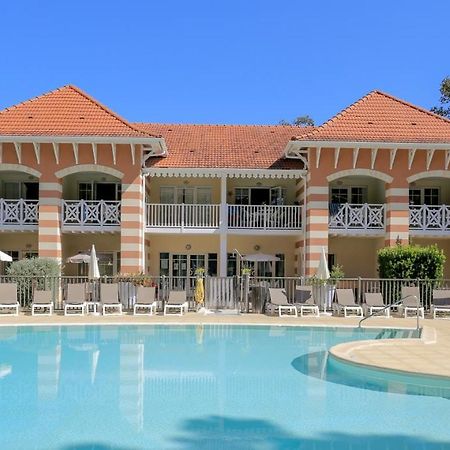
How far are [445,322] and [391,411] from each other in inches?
429

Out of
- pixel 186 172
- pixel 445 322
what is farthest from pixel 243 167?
pixel 445 322

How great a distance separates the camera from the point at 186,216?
24.4 meters

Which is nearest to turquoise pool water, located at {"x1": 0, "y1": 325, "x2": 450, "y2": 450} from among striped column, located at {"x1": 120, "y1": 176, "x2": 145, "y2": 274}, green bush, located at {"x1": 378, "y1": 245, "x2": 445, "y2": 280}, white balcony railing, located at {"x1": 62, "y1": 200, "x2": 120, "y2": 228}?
green bush, located at {"x1": 378, "y1": 245, "x2": 445, "y2": 280}

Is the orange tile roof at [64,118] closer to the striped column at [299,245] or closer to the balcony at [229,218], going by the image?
the balcony at [229,218]

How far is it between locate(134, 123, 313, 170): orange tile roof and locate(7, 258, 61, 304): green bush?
6.28 m

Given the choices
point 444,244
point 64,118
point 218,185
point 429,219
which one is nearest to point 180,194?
point 218,185

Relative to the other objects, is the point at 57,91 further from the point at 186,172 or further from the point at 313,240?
the point at 313,240

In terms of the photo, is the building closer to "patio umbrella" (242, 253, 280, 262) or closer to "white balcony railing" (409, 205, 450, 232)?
"white balcony railing" (409, 205, 450, 232)

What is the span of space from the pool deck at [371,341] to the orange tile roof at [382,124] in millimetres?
7605

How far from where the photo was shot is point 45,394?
29.7 feet

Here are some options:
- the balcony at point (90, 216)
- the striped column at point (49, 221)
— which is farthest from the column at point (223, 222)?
the striped column at point (49, 221)

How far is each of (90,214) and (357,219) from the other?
36.2ft

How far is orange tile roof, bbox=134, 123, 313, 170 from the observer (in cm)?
2420

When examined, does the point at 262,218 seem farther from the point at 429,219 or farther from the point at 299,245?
the point at 429,219
